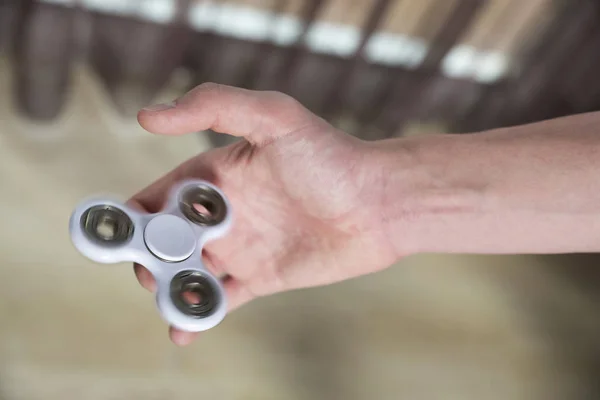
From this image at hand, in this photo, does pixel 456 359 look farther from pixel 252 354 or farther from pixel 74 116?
pixel 74 116

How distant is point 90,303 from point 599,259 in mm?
1015

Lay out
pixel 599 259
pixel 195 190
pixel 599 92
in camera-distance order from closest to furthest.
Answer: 1. pixel 195 190
2. pixel 599 92
3. pixel 599 259

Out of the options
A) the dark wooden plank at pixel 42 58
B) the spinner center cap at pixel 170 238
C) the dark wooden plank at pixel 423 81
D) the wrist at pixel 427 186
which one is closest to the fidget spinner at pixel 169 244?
the spinner center cap at pixel 170 238

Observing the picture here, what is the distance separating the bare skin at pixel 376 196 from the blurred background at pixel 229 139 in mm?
269

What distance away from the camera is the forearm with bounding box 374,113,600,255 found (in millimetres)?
719

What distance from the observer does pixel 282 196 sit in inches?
29.2

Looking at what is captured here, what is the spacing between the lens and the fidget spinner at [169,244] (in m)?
0.61

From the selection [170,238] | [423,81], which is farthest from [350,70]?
[170,238]

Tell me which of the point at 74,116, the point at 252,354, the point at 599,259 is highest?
the point at 74,116

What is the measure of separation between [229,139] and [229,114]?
0.50 meters

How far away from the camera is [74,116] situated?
3.66 ft

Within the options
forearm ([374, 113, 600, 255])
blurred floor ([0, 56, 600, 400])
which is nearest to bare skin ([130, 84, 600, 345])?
forearm ([374, 113, 600, 255])

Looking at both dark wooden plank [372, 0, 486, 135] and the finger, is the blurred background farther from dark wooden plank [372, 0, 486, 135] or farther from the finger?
the finger

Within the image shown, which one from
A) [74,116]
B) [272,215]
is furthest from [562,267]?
[74,116]
